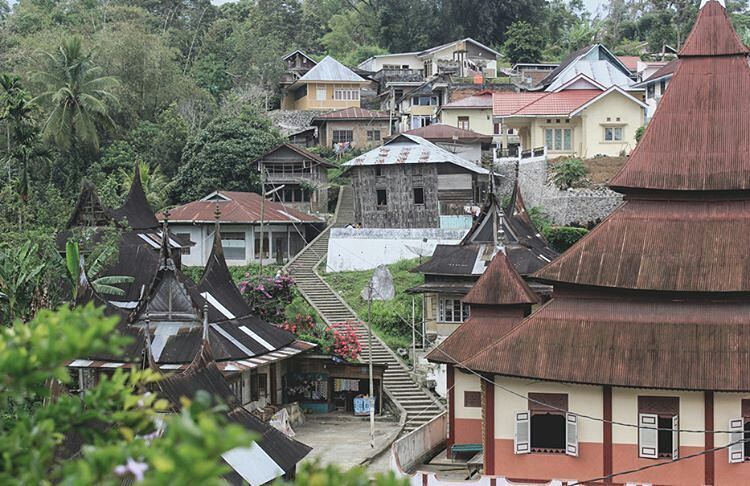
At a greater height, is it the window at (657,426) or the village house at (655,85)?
the village house at (655,85)

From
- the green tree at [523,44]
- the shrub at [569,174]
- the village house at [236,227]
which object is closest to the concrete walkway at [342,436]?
the village house at [236,227]

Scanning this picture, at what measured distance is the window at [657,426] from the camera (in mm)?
24969

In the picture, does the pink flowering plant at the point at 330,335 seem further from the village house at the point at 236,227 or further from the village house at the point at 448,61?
the village house at the point at 448,61

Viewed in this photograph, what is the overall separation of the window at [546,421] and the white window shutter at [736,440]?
3.10m

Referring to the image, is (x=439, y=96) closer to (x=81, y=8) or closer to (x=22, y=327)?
(x=81, y=8)

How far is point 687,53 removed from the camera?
27.4 m

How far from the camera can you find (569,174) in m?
53.3

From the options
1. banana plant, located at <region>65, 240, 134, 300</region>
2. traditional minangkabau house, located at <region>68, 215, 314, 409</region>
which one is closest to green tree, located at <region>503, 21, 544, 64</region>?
banana plant, located at <region>65, 240, 134, 300</region>

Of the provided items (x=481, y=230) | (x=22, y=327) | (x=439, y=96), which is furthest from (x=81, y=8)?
(x=22, y=327)

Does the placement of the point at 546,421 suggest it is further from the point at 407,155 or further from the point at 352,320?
the point at 407,155

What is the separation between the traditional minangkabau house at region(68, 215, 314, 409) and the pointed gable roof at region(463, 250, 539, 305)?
641cm

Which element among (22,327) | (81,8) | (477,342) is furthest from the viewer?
(81,8)

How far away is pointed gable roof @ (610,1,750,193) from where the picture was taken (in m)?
26.3

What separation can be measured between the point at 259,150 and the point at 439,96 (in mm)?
18872
